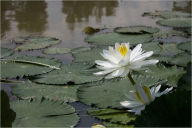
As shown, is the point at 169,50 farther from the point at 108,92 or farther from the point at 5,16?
the point at 5,16

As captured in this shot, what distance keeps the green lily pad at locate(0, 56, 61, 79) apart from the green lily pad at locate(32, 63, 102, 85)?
0.27ft

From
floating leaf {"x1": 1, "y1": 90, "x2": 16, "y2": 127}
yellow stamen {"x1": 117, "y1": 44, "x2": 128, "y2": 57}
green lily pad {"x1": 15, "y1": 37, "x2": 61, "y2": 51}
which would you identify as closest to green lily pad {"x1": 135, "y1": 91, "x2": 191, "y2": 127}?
yellow stamen {"x1": 117, "y1": 44, "x2": 128, "y2": 57}

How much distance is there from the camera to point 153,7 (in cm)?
403

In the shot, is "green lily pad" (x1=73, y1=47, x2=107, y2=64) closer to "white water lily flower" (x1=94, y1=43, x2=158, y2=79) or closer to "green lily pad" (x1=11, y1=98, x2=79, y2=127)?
"green lily pad" (x1=11, y1=98, x2=79, y2=127)

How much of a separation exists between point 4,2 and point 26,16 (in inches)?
47.5

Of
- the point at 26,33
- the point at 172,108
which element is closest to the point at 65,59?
the point at 26,33

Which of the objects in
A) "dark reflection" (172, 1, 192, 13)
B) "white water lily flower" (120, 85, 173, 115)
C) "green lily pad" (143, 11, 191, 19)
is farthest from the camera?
"dark reflection" (172, 1, 192, 13)

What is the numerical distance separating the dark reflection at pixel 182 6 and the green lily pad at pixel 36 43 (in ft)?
6.13

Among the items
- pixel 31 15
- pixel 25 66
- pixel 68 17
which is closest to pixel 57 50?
pixel 25 66

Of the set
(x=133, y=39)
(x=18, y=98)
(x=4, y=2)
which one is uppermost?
(x=4, y=2)

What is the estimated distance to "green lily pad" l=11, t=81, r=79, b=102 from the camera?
152 centimetres

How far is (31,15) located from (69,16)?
473 millimetres

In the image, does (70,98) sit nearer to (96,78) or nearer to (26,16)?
(96,78)

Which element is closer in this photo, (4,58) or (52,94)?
(52,94)
